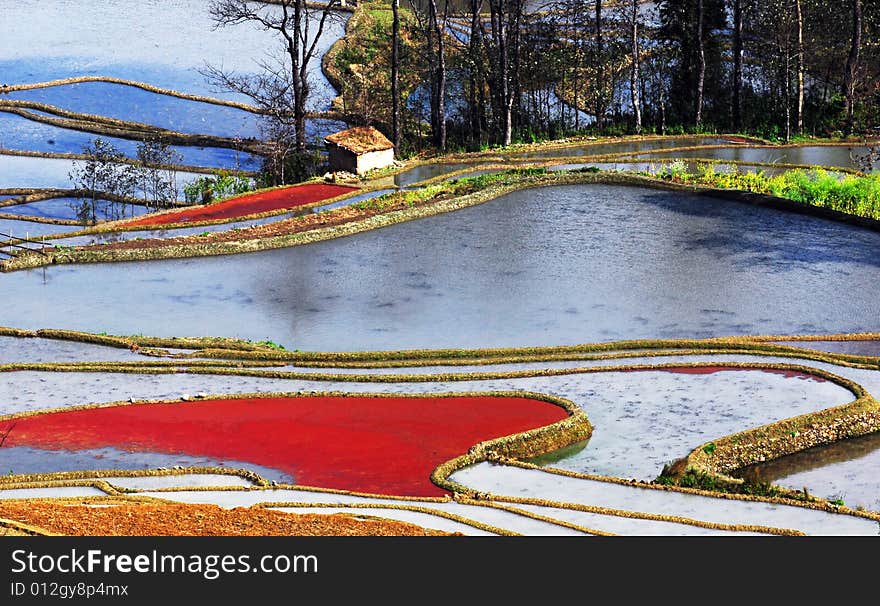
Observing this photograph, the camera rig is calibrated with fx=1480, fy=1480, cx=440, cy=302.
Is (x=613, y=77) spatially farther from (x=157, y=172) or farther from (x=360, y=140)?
(x=157, y=172)

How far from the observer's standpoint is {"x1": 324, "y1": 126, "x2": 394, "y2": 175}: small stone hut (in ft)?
142

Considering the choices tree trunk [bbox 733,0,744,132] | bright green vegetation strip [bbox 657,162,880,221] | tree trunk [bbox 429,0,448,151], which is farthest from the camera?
tree trunk [bbox 733,0,744,132]

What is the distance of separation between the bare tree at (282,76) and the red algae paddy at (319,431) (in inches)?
834

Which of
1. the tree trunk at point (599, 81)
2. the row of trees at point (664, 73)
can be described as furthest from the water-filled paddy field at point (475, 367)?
the tree trunk at point (599, 81)

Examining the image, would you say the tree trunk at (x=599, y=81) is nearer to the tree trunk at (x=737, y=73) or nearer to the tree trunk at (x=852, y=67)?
the tree trunk at (x=737, y=73)

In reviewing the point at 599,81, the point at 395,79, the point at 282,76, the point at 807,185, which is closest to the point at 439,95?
the point at 395,79

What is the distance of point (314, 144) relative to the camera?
50.4m

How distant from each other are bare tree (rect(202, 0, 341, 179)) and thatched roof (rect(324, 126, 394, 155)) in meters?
2.48

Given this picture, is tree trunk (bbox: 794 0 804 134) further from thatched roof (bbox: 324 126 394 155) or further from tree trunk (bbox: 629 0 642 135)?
thatched roof (bbox: 324 126 394 155)

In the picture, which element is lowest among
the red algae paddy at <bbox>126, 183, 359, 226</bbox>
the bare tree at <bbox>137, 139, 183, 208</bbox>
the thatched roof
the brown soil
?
the brown soil

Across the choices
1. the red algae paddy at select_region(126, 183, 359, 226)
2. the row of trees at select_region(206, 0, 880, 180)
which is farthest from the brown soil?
the row of trees at select_region(206, 0, 880, 180)

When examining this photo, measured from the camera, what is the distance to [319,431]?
2380cm

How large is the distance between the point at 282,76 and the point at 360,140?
51.2 ft

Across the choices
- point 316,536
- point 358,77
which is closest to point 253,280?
point 316,536
